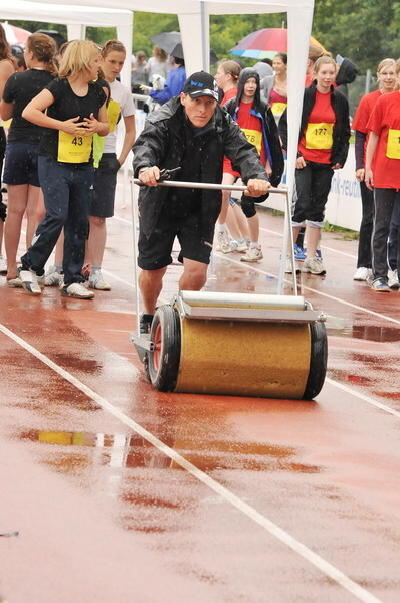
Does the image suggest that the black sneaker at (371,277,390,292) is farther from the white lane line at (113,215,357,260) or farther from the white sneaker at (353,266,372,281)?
the white lane line at (113,215,357,260)

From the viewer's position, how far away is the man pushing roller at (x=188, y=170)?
883 centimetres

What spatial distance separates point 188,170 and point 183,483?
10.5 ft

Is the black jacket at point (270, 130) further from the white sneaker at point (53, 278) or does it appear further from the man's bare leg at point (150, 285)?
the man's bare leg at point (150, 285)

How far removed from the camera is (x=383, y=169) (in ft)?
44.9

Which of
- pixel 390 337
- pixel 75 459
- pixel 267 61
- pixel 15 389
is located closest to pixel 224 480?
pixel 75 459

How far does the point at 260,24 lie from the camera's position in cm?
5662

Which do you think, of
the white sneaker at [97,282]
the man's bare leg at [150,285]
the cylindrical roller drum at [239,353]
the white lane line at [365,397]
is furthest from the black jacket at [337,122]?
the cylindrical roller drum at [239,353]

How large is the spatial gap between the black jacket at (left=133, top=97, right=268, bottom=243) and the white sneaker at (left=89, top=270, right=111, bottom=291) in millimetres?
3488

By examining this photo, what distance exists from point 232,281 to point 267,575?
9021 millimetres

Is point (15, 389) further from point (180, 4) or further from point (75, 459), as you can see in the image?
point (180, 4)

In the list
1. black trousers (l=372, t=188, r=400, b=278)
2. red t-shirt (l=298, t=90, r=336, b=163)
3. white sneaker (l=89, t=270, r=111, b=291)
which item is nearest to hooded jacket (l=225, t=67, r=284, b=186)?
red t-shirt (l=298, t=90, r=336, b=163)

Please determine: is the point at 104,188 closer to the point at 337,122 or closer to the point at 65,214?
the point at 65,214

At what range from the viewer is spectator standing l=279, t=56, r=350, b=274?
1442cm

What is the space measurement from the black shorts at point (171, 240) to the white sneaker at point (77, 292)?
259cm
